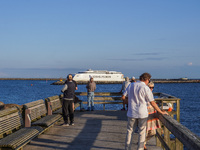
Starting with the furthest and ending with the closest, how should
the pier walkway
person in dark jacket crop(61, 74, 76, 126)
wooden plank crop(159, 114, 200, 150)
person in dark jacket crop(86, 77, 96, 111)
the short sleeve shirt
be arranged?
person in dark jacket crop(86, 77, 96, 111), person in dark jacket crop(61, 74, 76, 126), the pier walkway, the short sleeve shirt, wooden plank crop(159, 114, 200, 150)

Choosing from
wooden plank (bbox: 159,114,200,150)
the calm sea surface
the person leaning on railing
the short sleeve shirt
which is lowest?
the calm sea surface

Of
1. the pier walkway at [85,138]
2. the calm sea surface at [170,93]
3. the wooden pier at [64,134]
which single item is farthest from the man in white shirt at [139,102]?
the calm sea surface at [170,93]

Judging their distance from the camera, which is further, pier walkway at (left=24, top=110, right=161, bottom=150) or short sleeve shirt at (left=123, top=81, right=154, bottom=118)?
pier walkway at (left=24, top=110, right=161, bottom=150)

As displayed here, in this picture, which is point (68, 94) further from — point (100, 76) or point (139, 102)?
point (100, 76)

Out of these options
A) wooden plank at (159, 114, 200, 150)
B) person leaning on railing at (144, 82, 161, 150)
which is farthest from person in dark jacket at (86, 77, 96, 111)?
wooden plank at (159, 114, 200, 150)

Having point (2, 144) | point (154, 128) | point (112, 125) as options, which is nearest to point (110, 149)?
point (154, 128)

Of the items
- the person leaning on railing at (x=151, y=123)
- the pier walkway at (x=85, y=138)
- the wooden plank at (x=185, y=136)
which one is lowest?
the pier walkway at (x=85, y=138)

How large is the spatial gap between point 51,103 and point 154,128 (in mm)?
5603

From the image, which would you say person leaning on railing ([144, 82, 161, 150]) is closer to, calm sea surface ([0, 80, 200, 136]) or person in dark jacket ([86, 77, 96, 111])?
person in dark jacket ([86, 77, 96, 111])

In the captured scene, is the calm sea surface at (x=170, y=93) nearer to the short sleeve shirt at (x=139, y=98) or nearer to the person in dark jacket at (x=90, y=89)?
the person in dark jacket at (x=90, y=89)

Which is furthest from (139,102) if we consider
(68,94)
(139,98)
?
(68,94)

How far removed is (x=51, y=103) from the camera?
10.9 meters

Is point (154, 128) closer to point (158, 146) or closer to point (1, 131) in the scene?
point (158, 146)

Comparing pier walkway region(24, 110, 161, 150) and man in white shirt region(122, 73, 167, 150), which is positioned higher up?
man in white shirt region(122, 73, 167, 150)
